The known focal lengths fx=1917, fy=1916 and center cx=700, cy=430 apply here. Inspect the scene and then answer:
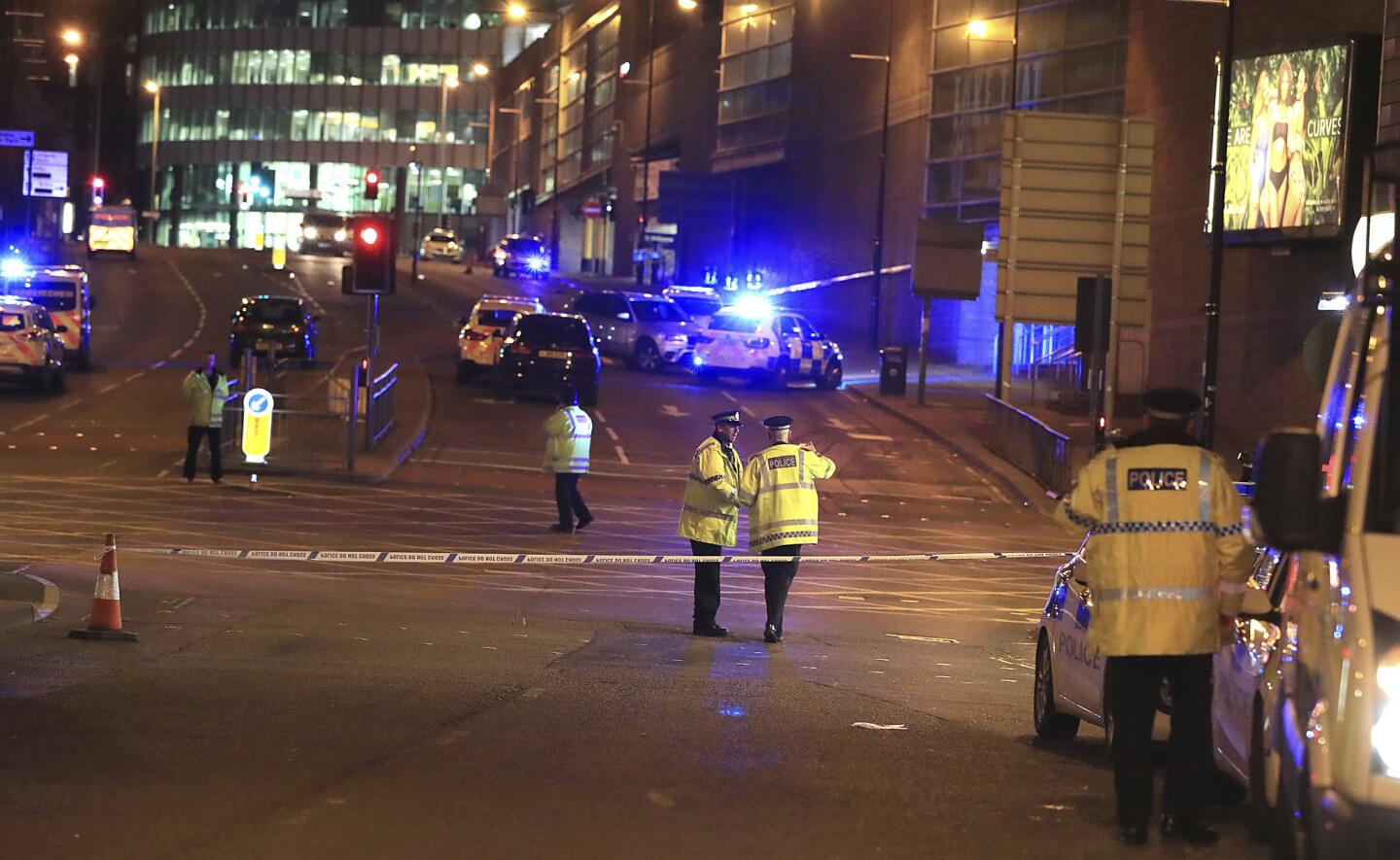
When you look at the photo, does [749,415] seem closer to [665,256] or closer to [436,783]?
[436,783]

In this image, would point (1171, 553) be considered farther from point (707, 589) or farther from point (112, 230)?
point (112, 230)

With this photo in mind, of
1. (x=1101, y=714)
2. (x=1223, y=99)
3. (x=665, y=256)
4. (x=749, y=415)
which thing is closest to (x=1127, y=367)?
(x=749, y=415)

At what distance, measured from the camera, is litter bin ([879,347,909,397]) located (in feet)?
144

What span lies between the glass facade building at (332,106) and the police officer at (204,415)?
382 ft

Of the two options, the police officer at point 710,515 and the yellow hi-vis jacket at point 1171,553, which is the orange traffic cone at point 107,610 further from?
the yellow hi-vis jacket at point 1171,553

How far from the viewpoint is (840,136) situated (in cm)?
6688

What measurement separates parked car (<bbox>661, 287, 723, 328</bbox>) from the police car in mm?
754

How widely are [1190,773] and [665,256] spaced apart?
3235 inches

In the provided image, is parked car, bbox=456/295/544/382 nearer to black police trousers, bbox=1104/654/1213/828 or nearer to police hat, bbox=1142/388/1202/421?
police hat, bbox=1142/388/1202/421

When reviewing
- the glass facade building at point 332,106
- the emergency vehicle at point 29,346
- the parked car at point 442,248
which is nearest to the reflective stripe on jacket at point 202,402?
the emergency vehicle at point 29,346

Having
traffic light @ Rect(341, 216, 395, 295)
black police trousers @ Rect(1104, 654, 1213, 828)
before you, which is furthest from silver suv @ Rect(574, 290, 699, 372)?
black police trousers @ Rect(1104, 654, 1213, 828)

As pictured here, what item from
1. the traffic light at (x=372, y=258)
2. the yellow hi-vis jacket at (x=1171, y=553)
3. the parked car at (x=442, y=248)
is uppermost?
the parked car at (x=442, y=248)

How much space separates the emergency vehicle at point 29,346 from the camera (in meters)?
35.5

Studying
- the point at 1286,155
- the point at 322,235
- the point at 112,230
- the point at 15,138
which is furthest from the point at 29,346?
the point at 322,235
